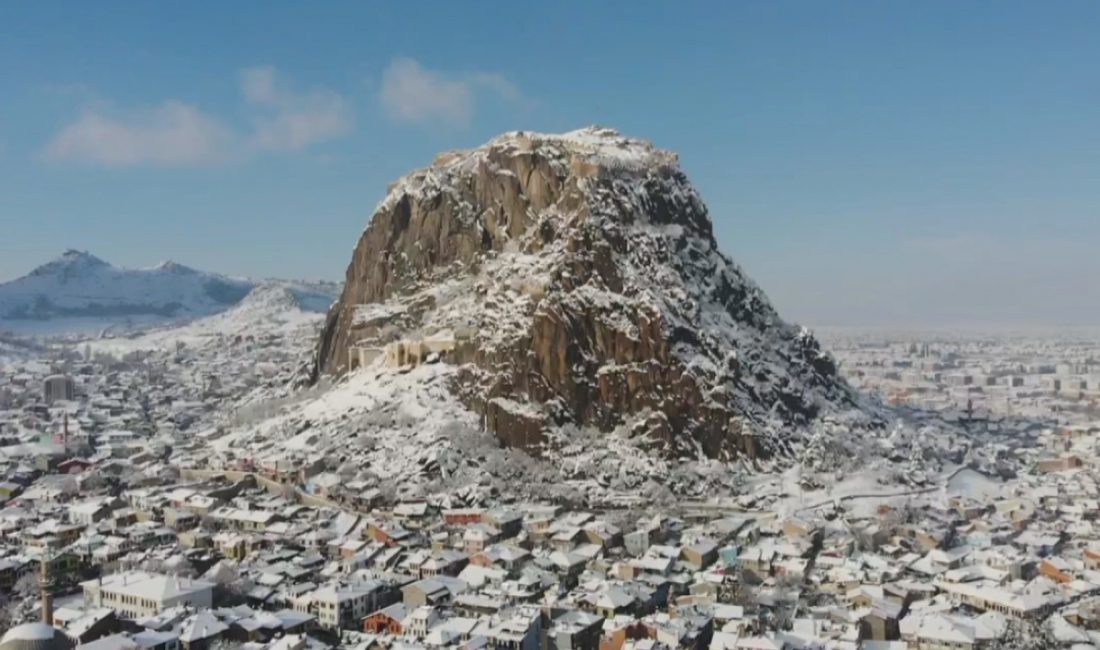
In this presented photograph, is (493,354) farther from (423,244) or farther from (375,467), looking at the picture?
(423,244)

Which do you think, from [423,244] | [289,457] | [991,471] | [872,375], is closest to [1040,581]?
[991,471]

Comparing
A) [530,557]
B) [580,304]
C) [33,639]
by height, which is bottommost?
[530,557]

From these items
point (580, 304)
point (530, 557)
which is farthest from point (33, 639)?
point (580, 304)

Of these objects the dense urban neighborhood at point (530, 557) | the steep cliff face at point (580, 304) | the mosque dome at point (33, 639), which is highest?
the steep cliff face at point (580, 304)

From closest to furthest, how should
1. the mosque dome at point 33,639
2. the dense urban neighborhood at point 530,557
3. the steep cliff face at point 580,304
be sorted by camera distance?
the mosque dome at point 33,639 → the dense urban neighborhood at point 530,557 → the steep cliff face at point 580,304

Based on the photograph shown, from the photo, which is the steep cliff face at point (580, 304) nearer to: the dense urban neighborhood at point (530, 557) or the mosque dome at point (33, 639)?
the dense urban neighborhood at point (530, 557)

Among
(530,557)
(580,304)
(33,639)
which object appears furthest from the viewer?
(580,304)

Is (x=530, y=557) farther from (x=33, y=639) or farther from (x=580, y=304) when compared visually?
(x=580, y=304)

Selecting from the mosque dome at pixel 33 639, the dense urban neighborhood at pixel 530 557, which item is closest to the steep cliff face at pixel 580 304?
the dense urban neighborhood at pixel 530 557
